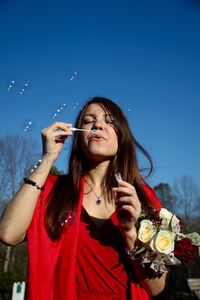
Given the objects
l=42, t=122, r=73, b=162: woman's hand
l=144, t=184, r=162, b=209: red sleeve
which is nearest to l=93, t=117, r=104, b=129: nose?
l=42, t=122, r=73, b=162: woman's hand

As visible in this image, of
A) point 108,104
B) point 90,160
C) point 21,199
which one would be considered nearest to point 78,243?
point 21,199

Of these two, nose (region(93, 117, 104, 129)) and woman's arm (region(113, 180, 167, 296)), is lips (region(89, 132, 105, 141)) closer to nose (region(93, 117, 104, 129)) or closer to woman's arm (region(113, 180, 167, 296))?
nose (region(93, 117, 104, 129))

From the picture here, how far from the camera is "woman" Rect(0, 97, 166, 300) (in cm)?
175

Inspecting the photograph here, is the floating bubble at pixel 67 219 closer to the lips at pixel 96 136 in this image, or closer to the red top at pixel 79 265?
the red top at pixel 79 265

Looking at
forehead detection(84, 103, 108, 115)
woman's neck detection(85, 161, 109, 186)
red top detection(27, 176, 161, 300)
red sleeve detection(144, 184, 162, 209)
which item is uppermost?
forehead detection(84, 103, 108, 115)

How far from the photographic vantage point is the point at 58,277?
1.78 metres

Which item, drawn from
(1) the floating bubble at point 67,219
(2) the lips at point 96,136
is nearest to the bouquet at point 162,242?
(1) the floating bubble at point 67,219

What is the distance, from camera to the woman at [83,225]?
1748mm

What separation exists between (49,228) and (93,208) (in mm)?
309

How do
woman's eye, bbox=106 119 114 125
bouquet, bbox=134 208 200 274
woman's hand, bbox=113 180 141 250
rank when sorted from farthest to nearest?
woman's eye, bbox=106 119 114 125
bouquet, bbox=134 208 200 274
woman's hand, bbox=113 180 141 250

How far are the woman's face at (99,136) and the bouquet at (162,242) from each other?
44 cm

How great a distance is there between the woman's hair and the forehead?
0.02 metres

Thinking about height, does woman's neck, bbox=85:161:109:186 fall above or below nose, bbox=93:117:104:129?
below

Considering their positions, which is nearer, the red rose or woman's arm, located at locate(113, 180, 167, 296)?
woman's arm, located at locate(113, 180, 167, 296)
